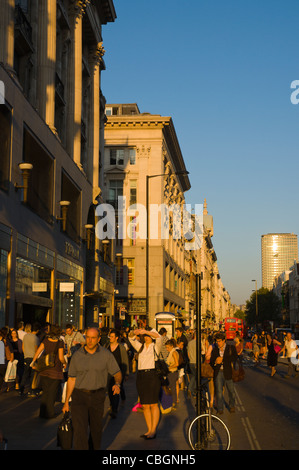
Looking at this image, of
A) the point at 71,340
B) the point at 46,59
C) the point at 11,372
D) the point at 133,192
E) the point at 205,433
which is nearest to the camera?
the point at 205,433

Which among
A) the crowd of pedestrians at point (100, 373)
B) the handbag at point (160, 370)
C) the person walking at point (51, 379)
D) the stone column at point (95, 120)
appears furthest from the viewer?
the stone column at point (95, 120)

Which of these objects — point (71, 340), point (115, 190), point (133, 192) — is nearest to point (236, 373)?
point (71, 340)

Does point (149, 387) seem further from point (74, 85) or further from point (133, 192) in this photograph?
point (133, 192)

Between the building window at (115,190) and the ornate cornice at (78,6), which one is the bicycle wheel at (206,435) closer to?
the ornate cornice at (78,6)

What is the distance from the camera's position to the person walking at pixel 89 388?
8.08 m

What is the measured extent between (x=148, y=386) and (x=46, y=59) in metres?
20.6

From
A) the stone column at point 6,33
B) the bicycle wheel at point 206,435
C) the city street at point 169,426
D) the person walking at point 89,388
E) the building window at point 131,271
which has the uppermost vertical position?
the stone column at point 6,33

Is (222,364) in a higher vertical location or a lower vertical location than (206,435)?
higher

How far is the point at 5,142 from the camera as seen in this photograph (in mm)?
21469

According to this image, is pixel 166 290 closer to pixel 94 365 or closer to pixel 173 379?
pixel 173 379

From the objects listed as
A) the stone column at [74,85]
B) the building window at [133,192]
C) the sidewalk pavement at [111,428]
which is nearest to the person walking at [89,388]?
the sidewalk pavement at [111,428]

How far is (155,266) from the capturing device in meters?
61.6

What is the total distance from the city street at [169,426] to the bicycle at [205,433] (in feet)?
0.73
